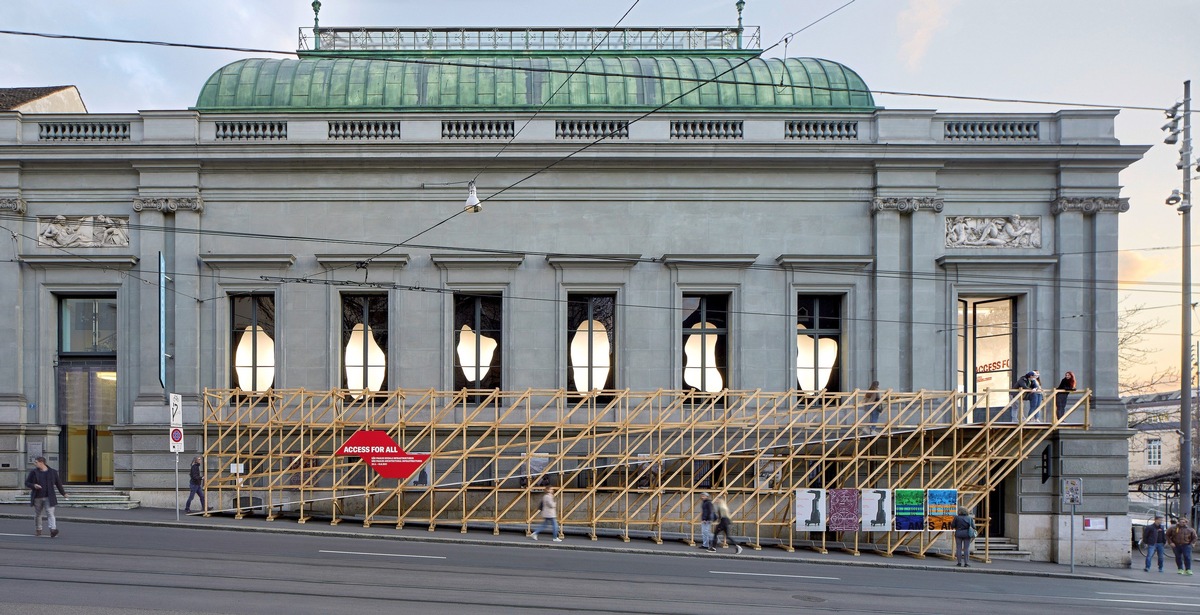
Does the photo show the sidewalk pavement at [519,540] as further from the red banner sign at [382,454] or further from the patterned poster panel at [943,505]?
the red banner sign at [382,454]

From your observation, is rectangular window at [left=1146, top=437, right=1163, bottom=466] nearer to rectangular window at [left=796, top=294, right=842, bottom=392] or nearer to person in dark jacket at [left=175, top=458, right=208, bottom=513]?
rectangular window at [left=796, top=294, right=842, bottom=392]

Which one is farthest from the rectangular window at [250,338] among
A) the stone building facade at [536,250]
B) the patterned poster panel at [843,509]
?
the patterned poster panel at [843,509]

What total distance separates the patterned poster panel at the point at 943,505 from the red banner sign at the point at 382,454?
12.4 metres

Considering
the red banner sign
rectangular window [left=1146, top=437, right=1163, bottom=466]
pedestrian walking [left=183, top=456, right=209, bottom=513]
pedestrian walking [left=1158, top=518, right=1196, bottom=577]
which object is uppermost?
the red banner sign

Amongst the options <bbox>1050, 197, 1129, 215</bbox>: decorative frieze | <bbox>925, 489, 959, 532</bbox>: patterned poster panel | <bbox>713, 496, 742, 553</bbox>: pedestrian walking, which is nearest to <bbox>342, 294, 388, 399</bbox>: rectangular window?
<bbox>713, 496, 742, 553</bbox>: pedestrian walking

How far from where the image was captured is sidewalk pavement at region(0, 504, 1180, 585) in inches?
810

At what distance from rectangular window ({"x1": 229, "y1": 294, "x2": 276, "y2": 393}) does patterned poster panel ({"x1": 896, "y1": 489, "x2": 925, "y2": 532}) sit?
16.8 metres

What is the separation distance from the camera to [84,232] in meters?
25.5

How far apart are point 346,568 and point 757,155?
15.3 metres

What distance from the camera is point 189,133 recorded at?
25344 millimetres

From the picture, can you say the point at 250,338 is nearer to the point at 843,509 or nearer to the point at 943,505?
the point at 843,509

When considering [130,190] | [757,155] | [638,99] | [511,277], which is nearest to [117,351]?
[130,190]

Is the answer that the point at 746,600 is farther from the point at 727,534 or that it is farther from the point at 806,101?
the point at 806,101

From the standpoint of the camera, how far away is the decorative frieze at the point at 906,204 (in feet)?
83.5
